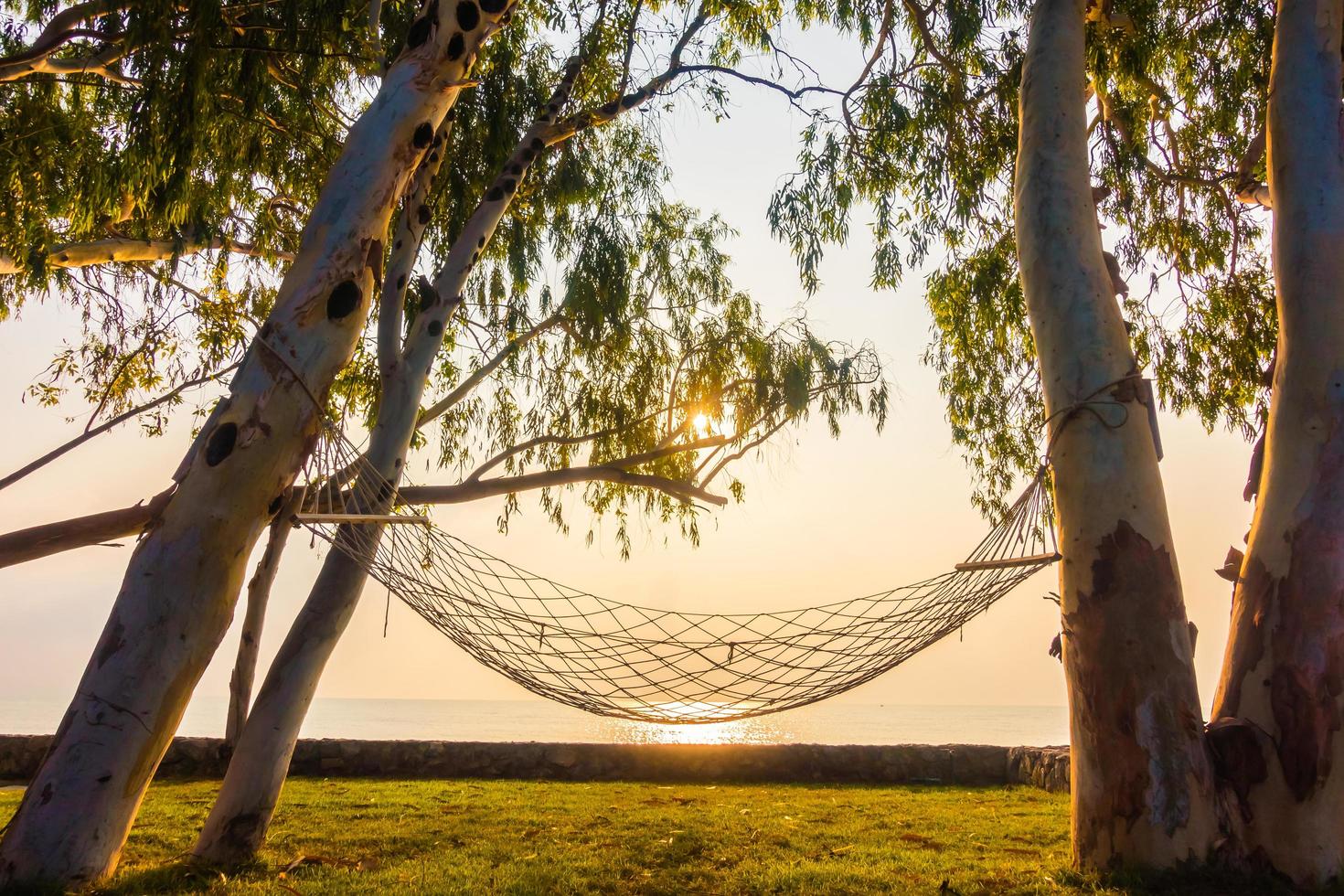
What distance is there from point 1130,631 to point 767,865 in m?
1.33

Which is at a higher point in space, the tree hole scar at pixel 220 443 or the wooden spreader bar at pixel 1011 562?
the tree hole scar at pixel 220 443

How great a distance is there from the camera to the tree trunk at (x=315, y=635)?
2.66 metres

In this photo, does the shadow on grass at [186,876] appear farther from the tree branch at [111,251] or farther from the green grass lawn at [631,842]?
the tree branch at [111,251]

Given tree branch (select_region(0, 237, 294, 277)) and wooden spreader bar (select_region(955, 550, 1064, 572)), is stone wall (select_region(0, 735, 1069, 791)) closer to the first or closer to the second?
tree branch (select_region(0, 237, 294, 277))

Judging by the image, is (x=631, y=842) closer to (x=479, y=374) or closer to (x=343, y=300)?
(x=343, y=300)

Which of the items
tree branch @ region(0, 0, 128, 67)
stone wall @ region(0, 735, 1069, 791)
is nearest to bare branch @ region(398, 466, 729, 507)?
stone wall @ region(0, 735, 1069, 791)

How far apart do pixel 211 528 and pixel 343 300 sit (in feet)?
2.04

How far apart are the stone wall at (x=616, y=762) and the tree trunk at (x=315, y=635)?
8.04 feet

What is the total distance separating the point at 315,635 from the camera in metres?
2.90

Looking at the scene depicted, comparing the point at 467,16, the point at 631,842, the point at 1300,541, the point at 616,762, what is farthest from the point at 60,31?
the point at 1300,541

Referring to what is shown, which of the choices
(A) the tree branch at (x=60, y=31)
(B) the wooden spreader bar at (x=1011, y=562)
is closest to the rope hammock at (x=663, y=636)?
(B) the wooden spreader bar at (x=1011, y=562)

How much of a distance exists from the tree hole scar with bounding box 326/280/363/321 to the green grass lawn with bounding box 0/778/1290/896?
1356mm

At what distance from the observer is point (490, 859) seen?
9.53 feet

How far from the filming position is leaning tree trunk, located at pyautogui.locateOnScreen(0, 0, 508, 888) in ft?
5.88
